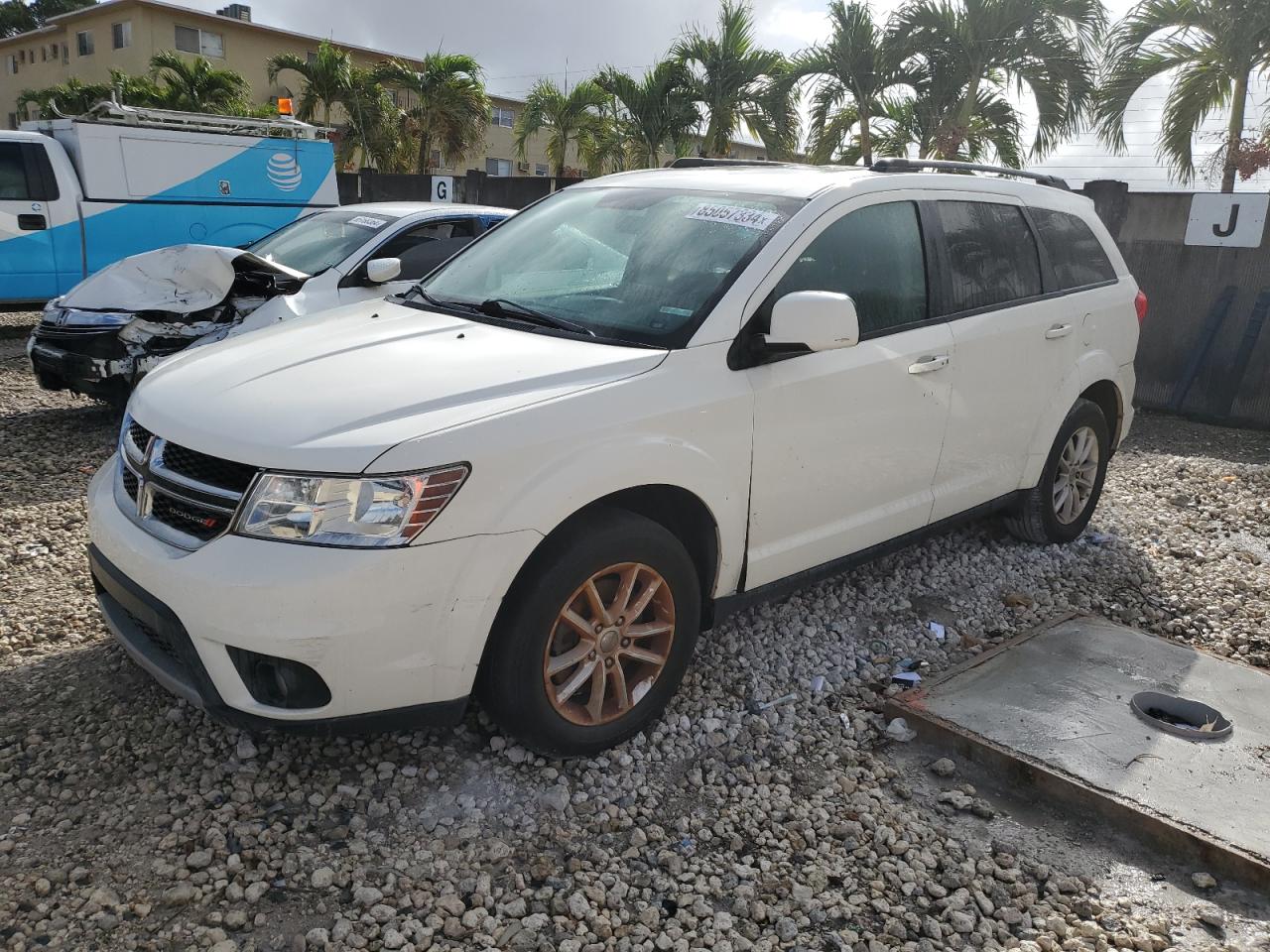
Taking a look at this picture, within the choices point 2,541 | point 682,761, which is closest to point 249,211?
point 2,541

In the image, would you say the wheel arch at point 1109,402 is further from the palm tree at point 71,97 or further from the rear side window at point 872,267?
the palm tree at point 71,97

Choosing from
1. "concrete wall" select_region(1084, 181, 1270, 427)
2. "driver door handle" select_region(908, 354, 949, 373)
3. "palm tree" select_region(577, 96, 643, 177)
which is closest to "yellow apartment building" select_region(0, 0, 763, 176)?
"palm tree" select_region(577, 96, 643, 177)

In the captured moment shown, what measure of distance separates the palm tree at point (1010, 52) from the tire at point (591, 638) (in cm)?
1483

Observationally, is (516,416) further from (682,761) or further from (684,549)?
(682,761)

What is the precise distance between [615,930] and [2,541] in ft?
12.9

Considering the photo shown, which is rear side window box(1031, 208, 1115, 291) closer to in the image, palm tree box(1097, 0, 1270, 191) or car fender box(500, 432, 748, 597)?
car fender box(500, 432, 748, 597)

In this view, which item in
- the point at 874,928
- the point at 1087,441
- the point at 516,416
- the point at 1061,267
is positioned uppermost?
the point at 1061,267

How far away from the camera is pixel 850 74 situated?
55.2 ft

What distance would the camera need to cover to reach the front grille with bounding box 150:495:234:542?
2863mm

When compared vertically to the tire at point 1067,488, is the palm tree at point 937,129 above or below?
above

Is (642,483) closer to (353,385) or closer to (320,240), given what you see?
(353,385)

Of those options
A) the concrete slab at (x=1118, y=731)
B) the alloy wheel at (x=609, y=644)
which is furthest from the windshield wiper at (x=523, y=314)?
the concrete slab at (x=1118, y=731)

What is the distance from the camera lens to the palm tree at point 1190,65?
13492mm

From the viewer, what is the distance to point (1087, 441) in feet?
17.5
